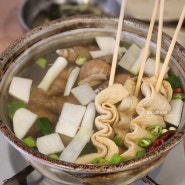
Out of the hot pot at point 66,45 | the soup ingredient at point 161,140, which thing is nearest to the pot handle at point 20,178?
the hot pot at point 66,45

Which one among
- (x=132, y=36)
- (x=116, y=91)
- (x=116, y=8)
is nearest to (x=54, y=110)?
(x=116, y=91)

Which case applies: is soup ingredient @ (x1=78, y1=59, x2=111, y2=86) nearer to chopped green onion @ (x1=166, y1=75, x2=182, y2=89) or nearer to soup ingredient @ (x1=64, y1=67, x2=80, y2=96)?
soup ingredient @ (x1=64, y1=67, x2=80, y2=96)

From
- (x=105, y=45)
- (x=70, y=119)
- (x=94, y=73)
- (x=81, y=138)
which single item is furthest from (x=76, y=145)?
(x=105, y=45)

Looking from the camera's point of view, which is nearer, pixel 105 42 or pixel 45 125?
pixel 45 125

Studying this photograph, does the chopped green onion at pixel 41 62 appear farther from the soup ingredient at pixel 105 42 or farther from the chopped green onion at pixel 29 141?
the chopped green onion at pixel 29 141

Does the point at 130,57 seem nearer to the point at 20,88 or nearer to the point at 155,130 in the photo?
the point at 155,130
